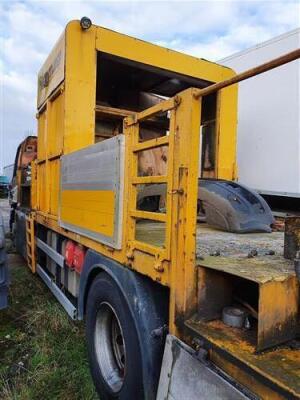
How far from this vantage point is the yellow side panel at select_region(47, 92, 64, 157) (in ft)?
12.4

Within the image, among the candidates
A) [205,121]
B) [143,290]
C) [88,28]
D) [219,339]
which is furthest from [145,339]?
[205,121]

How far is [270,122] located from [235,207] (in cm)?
184

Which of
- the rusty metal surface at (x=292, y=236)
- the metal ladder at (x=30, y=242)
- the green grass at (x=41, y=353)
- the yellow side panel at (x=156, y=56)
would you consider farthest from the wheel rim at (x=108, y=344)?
the metal ladder at (x=30, y=242)

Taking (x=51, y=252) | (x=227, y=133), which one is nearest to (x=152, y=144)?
(x=227, y=133)

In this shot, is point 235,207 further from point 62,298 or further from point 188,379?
point 62,298

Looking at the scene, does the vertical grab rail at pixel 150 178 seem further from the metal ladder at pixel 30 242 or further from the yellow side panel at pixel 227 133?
the metal ladder at pixel 30 242

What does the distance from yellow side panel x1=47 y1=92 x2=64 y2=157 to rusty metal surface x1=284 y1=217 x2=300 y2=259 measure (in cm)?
262

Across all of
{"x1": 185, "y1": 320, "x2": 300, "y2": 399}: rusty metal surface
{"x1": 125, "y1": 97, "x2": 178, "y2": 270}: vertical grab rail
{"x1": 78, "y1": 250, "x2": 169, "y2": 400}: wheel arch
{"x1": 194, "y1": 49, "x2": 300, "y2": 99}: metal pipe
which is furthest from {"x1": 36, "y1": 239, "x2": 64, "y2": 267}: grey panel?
{"x1": 194, "y1": 49, "x2": 300, "y2": 99}: metal pipe

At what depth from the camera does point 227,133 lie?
4254mm

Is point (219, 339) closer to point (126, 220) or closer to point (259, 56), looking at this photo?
point (126, 220)

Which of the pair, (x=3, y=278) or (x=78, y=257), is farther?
(x=3, y=278)

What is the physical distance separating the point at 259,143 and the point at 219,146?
0.48 m

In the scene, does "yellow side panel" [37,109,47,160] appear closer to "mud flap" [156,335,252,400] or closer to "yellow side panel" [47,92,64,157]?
"yellow side panel" [47,92,64,157]

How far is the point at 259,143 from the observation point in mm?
4227
